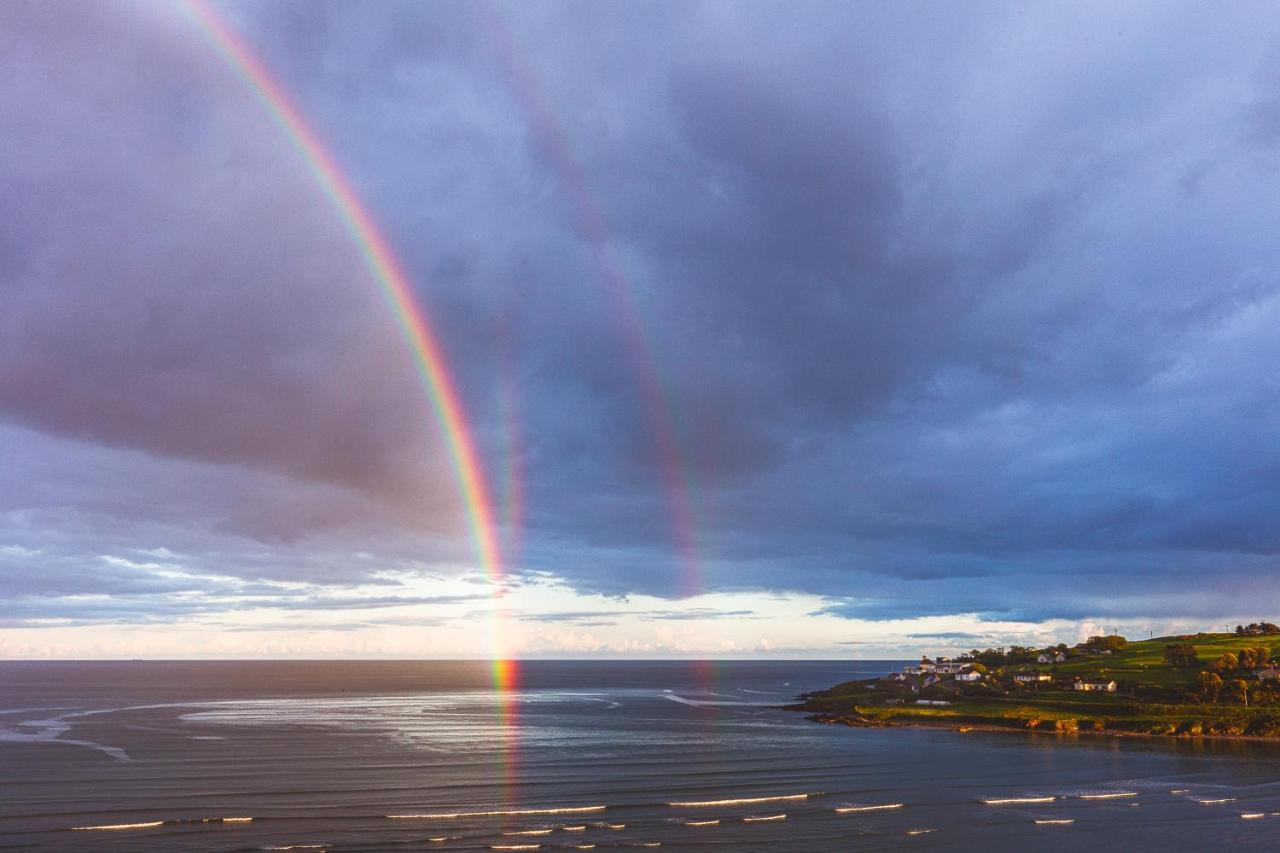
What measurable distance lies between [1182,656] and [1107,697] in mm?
33417

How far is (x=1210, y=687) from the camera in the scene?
465 feet

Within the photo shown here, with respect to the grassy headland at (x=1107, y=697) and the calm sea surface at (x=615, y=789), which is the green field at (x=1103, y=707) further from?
the calm sea surface at (x=615, y=789)

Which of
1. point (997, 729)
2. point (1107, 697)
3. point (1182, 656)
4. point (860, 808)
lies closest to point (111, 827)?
point (860, 808)

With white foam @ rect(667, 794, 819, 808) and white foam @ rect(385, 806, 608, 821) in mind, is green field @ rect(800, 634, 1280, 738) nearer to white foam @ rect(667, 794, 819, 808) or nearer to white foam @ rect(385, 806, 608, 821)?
white foam @ rect(667, 794, 819, 808)

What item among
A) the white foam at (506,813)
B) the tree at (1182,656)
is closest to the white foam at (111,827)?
the white foam at (506,813)

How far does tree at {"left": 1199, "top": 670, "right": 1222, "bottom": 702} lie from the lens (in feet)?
458

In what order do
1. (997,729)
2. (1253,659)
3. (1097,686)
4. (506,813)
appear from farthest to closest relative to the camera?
(1097,686) → (1253,659) → (997,729) → (506,813)

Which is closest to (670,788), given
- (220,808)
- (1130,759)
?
(220,808)

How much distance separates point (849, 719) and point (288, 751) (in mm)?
90140

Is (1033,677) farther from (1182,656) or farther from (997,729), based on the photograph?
(997,729)

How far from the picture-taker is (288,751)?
10412 centimetres

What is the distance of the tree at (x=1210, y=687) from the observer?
140 metres

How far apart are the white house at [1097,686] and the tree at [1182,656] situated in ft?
61.6

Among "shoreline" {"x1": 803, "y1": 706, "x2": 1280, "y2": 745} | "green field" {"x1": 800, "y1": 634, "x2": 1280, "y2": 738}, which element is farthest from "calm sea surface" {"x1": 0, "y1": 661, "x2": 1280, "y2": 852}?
"green field" {"x1": 800, "y1": 634, "x2": 1280, "y2": 738}
